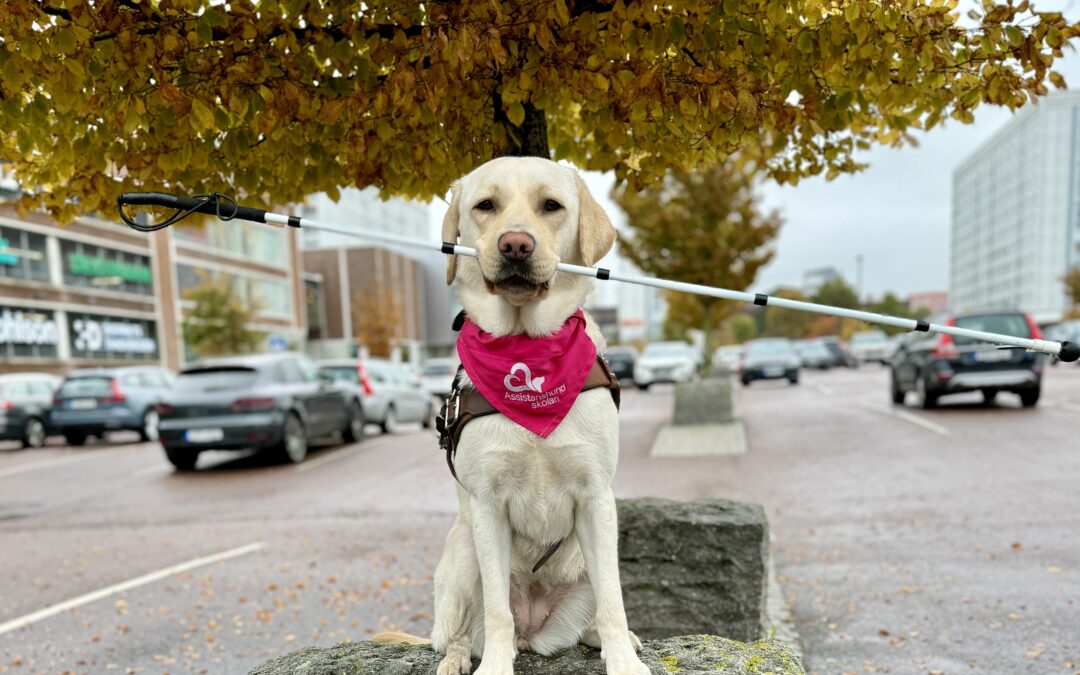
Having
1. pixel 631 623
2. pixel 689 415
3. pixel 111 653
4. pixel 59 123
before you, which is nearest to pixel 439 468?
pixel 689 415

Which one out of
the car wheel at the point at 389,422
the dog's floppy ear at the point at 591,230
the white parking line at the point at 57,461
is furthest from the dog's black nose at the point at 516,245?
the car wheel at the point at 389,422

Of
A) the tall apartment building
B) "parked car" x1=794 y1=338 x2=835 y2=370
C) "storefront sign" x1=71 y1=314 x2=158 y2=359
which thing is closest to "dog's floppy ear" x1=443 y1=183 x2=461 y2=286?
"storefront sign" x1=71 y1=314 x2=158 y2=359

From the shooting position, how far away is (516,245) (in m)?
2.33

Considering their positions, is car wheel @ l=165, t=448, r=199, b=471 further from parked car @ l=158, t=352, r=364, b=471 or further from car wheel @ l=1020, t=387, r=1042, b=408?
car wheel @ l=1020, t=387, r=1042, b=408

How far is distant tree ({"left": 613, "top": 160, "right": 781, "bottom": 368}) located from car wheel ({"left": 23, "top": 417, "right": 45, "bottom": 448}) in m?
14.0

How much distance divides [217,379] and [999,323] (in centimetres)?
1281

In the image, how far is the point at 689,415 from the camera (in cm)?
1579

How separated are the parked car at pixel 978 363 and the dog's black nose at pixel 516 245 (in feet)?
43.9

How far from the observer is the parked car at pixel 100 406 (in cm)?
1816

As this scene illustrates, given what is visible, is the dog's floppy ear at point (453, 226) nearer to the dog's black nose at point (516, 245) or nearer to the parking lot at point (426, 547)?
the dog's black nose at point (516, 245)

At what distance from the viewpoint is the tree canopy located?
3068mm

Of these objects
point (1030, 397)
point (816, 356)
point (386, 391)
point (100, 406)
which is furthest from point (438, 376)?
point (816, 356)

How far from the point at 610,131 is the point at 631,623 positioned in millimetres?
2374

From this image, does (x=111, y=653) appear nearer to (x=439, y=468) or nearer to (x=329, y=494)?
(x=329, y=494)
